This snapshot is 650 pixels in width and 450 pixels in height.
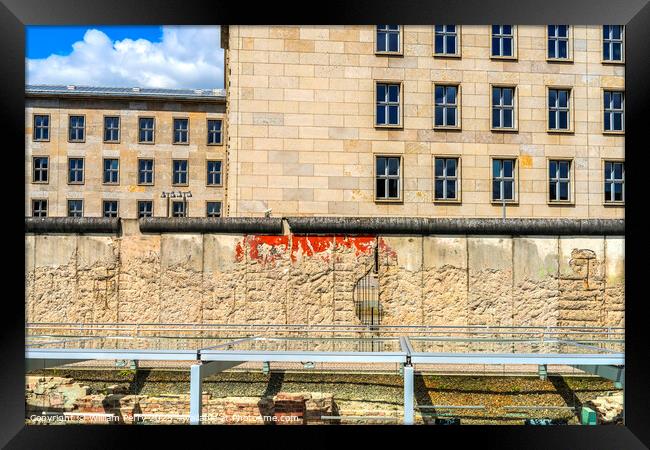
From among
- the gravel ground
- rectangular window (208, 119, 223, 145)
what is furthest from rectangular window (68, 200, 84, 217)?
the gravel ground

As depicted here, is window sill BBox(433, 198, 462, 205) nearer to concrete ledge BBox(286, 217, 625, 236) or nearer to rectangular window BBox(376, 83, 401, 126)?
rectangular window BBox(376, 83, 401, 126)

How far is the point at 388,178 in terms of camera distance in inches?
893

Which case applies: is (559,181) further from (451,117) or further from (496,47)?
(496,47)

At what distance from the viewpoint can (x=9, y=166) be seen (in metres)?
6.25

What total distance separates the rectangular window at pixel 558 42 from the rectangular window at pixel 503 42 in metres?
1.38

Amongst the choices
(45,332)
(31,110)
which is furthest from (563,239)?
(31,110)

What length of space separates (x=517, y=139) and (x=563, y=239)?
22.7ft

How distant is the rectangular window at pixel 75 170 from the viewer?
144 ft

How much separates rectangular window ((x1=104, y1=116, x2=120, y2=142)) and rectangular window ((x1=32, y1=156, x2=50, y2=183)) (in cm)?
409

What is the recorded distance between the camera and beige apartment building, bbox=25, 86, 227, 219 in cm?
4372

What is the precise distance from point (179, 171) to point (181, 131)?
2.66 meters

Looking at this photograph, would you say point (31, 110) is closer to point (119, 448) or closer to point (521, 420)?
point (521, 420)

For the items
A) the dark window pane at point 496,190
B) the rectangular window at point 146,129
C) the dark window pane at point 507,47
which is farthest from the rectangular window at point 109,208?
the dark window pane at point 507,47

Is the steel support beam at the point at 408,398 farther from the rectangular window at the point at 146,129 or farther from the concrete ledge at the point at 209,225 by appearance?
the rectangular window at the point at 146,129
